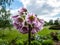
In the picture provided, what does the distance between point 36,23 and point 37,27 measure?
7cm

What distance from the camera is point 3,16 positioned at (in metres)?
26.7

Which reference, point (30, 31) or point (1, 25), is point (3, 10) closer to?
point (1, 25)

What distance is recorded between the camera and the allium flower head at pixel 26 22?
2938 millimetres

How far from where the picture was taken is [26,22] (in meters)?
2.94

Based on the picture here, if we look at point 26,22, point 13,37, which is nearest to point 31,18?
point 26,22

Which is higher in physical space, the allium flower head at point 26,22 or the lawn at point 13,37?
the allium flower head at point 26,22

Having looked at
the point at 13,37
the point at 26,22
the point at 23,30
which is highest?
the point at 26,22

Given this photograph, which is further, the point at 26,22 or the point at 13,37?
the point at 13,37

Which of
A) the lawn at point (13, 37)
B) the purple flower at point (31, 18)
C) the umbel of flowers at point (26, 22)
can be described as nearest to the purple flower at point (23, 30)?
the umbel of flowers at point (26, 22)

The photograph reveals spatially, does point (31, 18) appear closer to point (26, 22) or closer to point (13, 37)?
point (26, 22)

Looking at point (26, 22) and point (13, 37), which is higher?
point (26, 22)

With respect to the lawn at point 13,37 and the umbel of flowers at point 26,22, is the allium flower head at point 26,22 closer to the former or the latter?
the umbel of flowers at point 26,22

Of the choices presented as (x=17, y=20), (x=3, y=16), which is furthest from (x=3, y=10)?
(x=17, y=20)

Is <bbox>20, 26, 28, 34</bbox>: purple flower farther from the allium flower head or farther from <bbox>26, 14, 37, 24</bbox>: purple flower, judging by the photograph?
<bbox>26, 14, 37, 24</bbox>: purple flower
